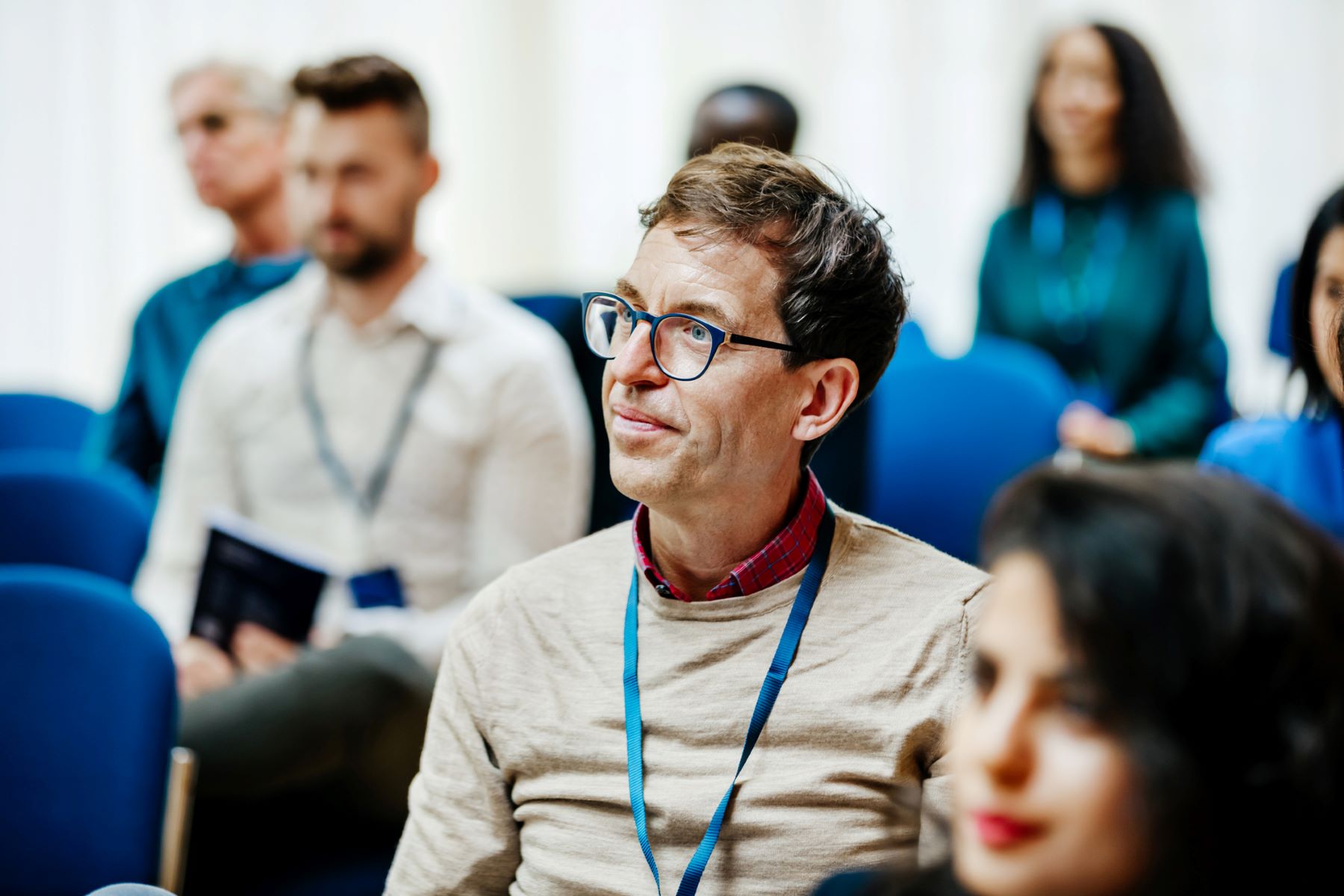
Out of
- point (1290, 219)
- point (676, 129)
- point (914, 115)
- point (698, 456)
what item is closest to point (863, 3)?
point (914, 115)

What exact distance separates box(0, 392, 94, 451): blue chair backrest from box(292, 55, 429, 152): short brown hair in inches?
53.8

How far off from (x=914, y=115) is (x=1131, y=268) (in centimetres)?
163

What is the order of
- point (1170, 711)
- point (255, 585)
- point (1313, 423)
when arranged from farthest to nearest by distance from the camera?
point (255, 585) → point (1313, 423) → point (1170, 711)

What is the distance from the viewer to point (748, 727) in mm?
1288

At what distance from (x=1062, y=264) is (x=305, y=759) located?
2.21 metres

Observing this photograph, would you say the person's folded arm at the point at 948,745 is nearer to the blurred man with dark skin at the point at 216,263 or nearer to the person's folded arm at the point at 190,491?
the person's folded arm at the point at 190,491

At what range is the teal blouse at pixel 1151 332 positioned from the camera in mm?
3178

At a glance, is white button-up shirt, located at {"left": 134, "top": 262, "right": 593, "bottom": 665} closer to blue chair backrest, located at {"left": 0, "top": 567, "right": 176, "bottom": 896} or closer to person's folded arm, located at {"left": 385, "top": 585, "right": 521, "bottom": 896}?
blue chair backrest, located at {"left": 0, "top": 567, "right": 176, "bottom": 896}

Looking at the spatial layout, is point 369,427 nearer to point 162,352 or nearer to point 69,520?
point 69,520

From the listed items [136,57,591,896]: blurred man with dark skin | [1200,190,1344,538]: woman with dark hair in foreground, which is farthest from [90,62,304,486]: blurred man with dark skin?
[1200,190,1344,538]: woman with dark hair in foreground

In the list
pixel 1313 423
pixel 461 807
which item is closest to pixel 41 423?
pixel 461 807

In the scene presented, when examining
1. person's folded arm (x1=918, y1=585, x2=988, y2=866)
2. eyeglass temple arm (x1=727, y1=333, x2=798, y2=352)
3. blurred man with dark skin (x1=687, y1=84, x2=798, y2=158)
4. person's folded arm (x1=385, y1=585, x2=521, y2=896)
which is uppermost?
blurred man with dark skin (x1=687, y1=84, x2=798, y2=158)

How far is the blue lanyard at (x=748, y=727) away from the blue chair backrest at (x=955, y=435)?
1550 millimetres

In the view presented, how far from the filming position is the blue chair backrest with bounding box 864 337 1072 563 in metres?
2.87
